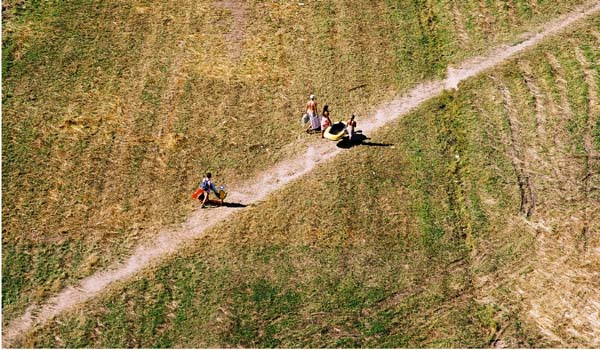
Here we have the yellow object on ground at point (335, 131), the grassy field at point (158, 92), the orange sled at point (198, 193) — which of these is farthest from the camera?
the yellow object on ground at point (335, 131)

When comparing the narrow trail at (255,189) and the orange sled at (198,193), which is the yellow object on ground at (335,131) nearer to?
the narrow trail at (255,189)

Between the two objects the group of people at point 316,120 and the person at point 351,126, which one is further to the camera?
the group of people at point 316,120

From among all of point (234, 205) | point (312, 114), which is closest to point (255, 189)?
point (234, 205)

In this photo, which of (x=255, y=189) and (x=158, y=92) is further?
(x=158, y=92)

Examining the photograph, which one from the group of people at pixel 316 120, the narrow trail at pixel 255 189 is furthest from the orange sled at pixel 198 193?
the group of people at pixel 316 120

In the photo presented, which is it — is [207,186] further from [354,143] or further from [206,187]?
[354,143]

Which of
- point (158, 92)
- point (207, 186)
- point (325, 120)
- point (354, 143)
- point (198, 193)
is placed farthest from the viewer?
point (158, 92)
